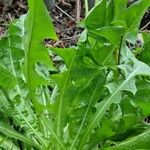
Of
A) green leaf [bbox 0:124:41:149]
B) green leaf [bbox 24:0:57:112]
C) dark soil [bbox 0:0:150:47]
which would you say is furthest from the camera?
dark soil [bbox 0:0:150:47]

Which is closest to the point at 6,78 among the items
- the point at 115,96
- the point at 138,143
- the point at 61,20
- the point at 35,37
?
the point at 35,37

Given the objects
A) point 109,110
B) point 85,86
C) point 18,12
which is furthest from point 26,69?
point 18,12

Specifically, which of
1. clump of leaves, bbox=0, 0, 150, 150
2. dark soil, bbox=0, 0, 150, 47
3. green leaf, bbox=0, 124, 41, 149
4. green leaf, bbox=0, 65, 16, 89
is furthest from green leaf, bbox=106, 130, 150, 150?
dark soil, bbox=0, 0, 150, 47

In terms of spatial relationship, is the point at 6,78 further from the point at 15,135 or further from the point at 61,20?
the point at 61,20

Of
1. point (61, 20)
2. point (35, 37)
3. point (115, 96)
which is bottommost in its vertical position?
point (61, 20)

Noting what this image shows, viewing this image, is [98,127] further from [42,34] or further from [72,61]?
[42,34]

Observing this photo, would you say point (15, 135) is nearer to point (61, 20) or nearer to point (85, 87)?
point (85, 87)

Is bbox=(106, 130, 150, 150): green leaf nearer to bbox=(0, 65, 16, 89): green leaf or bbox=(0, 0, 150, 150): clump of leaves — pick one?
bbox=(0, 0, 150, 150): clump of leaves

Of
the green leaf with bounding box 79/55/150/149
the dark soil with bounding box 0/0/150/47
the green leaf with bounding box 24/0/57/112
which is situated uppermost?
the green leaf with bounding box 24/0/57/112

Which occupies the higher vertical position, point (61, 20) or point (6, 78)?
point (6, 78)

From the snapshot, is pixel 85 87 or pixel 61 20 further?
pixel 61 20
